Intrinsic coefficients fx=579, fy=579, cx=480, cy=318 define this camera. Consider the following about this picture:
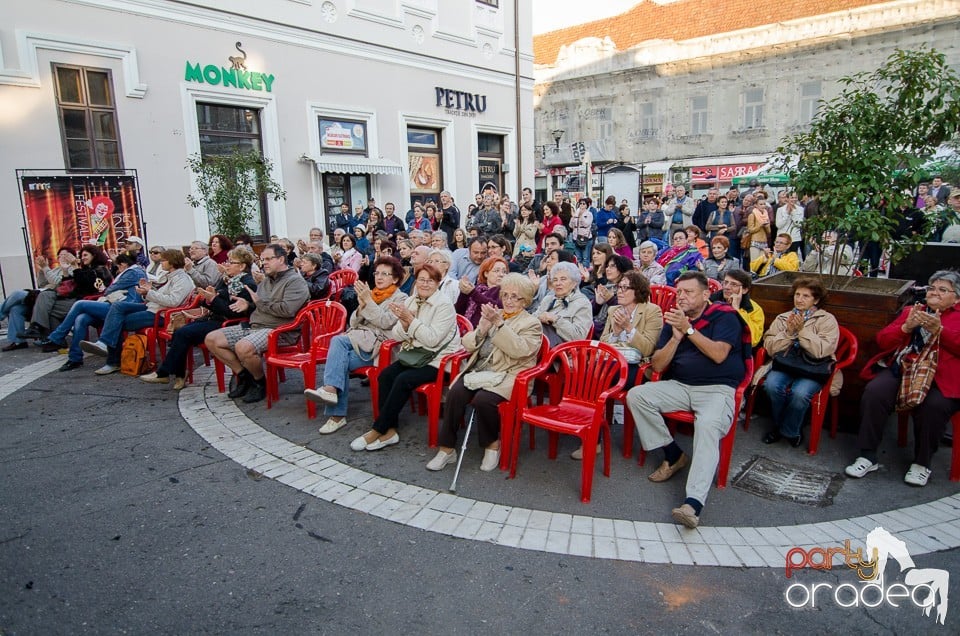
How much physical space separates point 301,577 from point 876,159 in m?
5.23

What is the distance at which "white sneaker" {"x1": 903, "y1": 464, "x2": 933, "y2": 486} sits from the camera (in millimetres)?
3885

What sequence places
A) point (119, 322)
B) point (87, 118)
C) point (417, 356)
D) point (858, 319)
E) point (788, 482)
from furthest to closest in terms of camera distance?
point (87, 118), point (119, 322), point (858, 319), point (417, 356), point (788, 482)

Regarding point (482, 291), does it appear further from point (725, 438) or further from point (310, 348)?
point (725, 438)

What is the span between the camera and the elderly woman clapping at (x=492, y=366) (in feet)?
13.8

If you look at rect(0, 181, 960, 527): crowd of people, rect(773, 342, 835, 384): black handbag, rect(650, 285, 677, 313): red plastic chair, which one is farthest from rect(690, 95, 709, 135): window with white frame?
rect(773, 342, 835, 384): black handbag

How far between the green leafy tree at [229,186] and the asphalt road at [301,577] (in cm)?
701

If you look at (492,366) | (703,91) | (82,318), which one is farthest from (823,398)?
(703,91)

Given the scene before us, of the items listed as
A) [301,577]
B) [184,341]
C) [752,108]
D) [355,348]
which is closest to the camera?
[301,577]

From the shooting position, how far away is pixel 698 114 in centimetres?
2952

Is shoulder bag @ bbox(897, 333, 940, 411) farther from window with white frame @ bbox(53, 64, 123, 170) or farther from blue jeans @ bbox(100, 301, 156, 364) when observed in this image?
window with white frame @ bbox(53, 64, 123, 170)

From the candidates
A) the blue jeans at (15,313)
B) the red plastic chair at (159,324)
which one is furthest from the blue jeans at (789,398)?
the blue jeans at (15,313)

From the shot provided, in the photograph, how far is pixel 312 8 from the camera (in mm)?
12680

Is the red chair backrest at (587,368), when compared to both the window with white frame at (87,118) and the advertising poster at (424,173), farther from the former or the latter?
the advertising poster at (424,173)

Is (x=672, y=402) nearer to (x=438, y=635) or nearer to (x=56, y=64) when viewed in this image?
(x=438, y=635)
